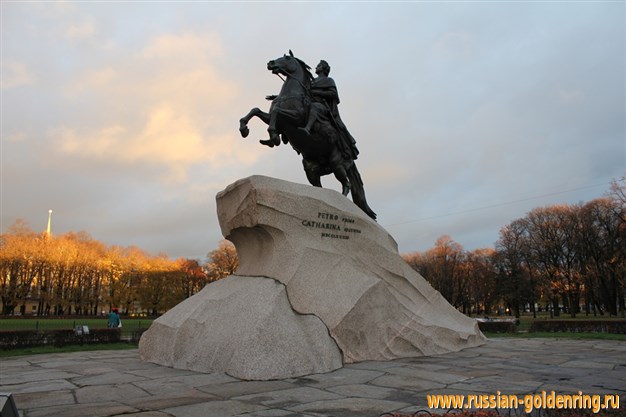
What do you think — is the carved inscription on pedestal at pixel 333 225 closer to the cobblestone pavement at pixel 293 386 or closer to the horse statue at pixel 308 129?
the horse statue at pixel 308 129

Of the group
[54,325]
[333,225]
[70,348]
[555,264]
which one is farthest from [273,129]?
[555,264]

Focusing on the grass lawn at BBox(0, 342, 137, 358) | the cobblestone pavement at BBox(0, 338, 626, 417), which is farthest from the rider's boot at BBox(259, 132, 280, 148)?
the grass lawn at BBox(0, 342, 137, 358)

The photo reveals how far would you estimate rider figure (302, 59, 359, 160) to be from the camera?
37.3 feet

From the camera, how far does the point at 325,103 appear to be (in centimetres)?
1198

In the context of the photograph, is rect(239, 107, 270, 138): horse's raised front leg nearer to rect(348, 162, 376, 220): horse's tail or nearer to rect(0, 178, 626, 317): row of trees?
rect(348, 162, 376, 220): horse's tail

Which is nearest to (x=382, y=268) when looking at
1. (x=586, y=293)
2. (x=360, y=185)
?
(x=360, y=185)

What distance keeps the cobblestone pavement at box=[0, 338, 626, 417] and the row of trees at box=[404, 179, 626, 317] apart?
34.2 meters

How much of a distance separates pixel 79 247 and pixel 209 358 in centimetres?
5537

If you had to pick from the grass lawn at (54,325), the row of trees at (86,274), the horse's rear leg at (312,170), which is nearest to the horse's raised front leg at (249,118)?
the horse's rear leg at (312,170)

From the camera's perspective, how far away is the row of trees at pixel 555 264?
41.6 metres

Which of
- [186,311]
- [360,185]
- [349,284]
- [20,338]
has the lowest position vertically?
[20,338]

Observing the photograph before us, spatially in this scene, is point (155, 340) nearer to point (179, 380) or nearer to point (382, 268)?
point (179, 380)

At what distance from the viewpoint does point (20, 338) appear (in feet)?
44.9

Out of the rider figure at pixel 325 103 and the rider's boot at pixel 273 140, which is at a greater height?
the rider figure at pixel 325 103
